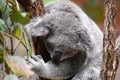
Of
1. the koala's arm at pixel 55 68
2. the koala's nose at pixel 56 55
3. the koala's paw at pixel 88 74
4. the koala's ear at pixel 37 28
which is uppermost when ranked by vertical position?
the koala's ear at pixel 37 28

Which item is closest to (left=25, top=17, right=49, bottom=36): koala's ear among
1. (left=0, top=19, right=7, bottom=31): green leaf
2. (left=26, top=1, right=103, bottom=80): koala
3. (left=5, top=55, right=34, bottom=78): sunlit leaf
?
(left=26, top=1, right=103, bottom=80): koala

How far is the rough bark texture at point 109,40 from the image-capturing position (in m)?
1.32

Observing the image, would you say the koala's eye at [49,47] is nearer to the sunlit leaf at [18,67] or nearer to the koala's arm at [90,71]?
the koala's arm at [90,71]

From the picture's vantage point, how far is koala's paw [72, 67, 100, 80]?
181 centimetres

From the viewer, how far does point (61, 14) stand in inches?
67.7

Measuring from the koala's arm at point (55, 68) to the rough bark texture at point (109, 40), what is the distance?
0.37 m

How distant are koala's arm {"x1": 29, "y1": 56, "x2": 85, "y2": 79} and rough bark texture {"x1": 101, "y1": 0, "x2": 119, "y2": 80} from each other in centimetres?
37

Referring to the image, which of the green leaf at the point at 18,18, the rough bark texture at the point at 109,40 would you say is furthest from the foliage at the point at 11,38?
the rough bark texture at the point at 109,40

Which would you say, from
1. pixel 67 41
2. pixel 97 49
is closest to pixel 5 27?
pixel 67 41

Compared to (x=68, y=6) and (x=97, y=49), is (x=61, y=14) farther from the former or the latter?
(x=97, y=49)

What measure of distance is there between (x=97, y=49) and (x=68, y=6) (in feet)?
0.89

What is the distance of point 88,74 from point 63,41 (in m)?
0.27

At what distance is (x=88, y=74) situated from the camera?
6.02 ft

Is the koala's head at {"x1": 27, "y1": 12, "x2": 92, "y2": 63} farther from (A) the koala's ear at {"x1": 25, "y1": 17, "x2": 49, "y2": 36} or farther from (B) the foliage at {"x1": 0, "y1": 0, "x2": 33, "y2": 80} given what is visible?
(B) the foliage at {"x1": 0, "y1": 0, "x2": 33, "y2": 80}
